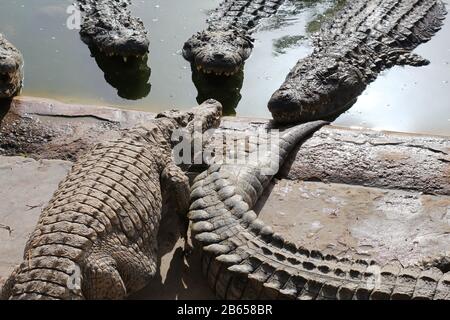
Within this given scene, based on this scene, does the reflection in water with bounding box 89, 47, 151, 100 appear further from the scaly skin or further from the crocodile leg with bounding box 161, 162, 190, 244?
the crocodile leg with bounding box 161, 162, 190, 244

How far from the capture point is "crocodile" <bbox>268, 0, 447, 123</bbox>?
6.38 meters

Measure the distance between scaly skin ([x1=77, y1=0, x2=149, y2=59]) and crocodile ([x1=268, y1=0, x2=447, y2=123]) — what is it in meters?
2.09

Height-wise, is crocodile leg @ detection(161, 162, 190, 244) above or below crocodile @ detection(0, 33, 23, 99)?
below

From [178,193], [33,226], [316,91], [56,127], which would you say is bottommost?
[33,226]

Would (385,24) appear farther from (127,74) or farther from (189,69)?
(127,74)

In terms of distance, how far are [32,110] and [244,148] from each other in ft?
7.82

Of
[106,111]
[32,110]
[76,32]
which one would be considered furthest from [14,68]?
[76,32]

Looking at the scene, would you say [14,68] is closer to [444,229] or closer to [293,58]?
[293,58]

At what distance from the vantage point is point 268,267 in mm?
3486

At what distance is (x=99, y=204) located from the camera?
3633mm

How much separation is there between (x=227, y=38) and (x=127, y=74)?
138 centimetres

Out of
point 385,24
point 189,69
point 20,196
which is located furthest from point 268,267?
point 385,24

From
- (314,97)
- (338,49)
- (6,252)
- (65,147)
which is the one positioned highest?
(338,49)

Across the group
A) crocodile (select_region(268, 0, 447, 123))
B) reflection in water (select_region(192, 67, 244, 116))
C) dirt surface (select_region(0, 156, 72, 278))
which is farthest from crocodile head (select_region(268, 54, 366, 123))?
dirt surface (select_region(0, 156, 72, 278))
